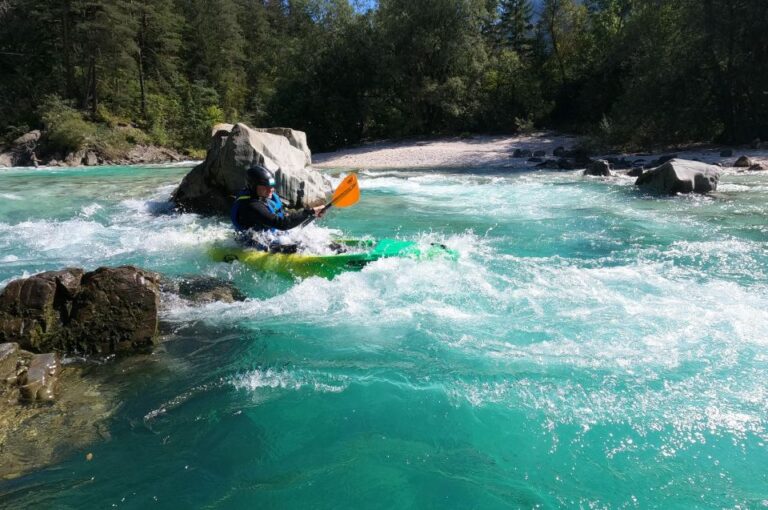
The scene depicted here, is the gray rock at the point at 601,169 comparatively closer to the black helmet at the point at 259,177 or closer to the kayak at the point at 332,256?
the kayak at the point at 332,256

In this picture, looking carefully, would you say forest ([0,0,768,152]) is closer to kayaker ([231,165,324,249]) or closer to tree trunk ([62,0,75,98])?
tree trunk ([62,0,75,98])

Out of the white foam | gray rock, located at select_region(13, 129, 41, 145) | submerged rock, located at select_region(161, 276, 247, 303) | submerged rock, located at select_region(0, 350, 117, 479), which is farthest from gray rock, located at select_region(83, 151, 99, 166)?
the white foam

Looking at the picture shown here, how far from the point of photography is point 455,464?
2.59 meters

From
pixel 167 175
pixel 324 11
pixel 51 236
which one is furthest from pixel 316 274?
pixel 324 11

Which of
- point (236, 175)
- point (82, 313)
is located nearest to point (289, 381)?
point (82, 313)

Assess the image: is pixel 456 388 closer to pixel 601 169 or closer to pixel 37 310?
pixel 37 310

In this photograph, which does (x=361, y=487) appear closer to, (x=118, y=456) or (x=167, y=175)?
(x=118, y=456)

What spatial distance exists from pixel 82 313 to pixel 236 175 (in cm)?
577

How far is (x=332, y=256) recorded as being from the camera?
541 centimetres

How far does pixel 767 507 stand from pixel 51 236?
8.75 meters

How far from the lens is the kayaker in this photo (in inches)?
219

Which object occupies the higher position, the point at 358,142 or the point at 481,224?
the point at 358,142

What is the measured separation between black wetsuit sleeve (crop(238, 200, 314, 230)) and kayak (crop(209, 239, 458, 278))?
1.01ft

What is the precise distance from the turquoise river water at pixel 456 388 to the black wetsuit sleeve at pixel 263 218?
1.72 ft
